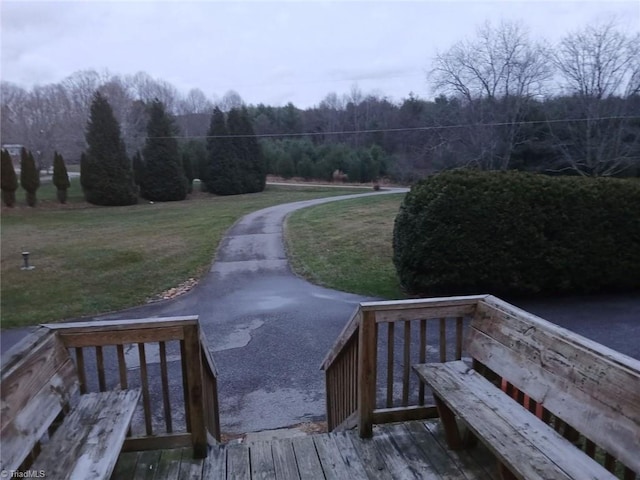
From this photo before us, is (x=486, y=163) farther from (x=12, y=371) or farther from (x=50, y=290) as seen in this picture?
(x=12, y=371)

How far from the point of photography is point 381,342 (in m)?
4.84

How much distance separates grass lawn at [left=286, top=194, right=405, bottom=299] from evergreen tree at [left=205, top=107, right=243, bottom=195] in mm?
9341

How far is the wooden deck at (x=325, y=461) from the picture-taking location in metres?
2.04

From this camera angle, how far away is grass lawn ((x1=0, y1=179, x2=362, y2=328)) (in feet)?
13.3

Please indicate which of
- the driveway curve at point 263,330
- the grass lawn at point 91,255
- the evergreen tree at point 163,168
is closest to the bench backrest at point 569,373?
the driveway curve at point 263,330

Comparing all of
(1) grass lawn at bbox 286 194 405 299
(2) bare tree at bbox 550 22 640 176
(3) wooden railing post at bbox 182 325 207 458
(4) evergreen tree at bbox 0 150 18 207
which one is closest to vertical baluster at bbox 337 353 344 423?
(3) wooden railing post at bbox 182 325 207 458

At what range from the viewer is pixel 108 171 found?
18766 mm

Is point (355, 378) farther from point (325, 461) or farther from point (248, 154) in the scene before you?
point (248, 154)

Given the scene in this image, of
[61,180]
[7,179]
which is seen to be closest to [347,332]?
[7,179]

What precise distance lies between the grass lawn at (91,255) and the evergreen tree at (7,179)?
20cm

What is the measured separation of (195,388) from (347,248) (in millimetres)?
7934

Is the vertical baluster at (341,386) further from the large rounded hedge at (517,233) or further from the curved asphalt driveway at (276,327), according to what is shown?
the large rounded hedge at (517,233)

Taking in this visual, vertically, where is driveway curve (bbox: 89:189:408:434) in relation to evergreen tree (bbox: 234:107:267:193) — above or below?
below

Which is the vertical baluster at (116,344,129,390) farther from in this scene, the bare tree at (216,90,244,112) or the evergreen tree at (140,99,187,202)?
the bare tree at (216,90,244,112)
